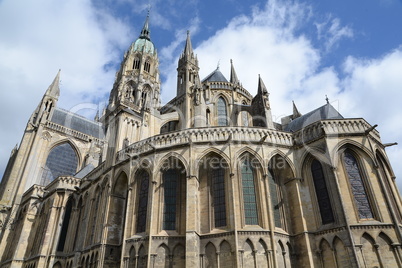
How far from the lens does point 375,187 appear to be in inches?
564

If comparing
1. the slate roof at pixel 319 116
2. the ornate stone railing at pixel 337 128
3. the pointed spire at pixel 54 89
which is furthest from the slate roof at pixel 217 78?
the pointed spire at pixel 54 89

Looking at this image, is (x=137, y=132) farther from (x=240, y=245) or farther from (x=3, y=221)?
(x=3, y=221)

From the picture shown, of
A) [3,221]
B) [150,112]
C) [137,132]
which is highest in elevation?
[150,112]

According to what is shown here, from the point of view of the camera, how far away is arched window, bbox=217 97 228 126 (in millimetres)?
25859

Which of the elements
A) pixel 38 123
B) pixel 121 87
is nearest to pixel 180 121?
pixel 38 123

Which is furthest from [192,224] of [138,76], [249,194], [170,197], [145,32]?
[145,32]

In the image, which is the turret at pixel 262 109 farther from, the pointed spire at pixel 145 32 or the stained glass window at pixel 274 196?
the pointed spire at pixel 145 32

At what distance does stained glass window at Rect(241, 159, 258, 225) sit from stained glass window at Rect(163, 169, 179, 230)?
384 centimetres

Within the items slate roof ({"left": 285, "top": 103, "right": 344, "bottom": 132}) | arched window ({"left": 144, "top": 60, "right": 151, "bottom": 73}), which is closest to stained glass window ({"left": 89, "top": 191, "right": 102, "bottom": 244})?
slate roof ({"left": 285, "top": 103, "right": 344, "bottom": 132})

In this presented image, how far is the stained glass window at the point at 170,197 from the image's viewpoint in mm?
15561

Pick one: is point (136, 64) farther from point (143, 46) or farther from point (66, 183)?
point (66, 183)

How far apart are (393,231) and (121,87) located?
39895 millimetres

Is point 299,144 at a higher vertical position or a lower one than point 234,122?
lower

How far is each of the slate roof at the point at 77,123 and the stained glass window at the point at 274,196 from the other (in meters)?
29.7
